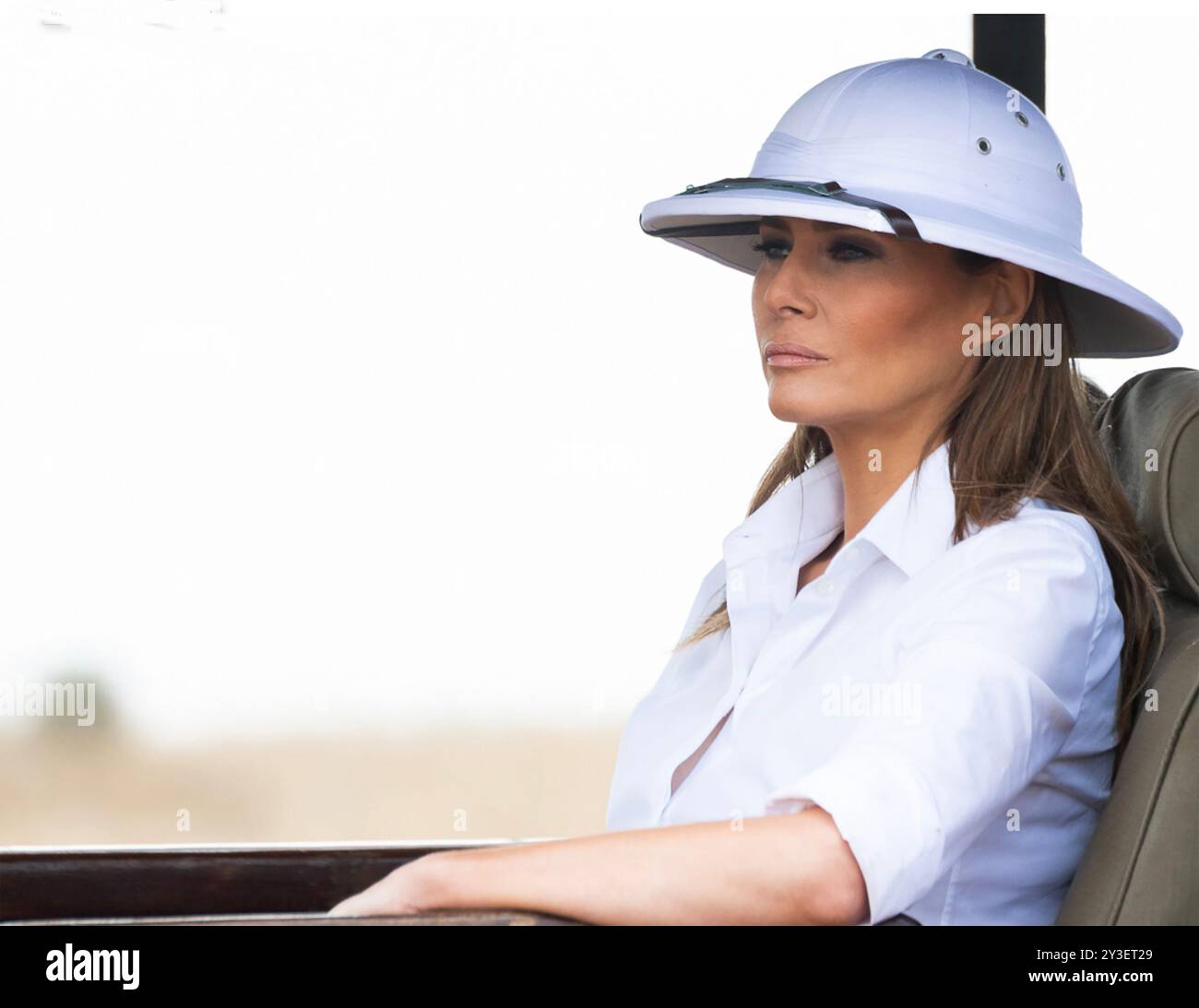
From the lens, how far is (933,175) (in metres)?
1.16

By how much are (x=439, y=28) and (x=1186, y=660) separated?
5.55 m

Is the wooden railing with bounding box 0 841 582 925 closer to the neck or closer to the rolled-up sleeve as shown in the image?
the neck

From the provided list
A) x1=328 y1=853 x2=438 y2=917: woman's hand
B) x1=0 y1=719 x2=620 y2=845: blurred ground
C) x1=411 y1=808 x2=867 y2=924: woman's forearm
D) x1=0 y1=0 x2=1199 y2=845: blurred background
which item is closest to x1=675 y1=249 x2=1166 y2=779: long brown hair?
x1=411 y1=808 x2=867 y2=924: woman's forearm

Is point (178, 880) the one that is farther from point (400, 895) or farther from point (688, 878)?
point (688, 878)

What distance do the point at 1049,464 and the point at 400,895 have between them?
0.66 meters

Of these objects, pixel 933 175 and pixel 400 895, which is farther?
pixel 933 175

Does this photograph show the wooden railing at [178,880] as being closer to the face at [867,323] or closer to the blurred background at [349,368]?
the face at [867,323]

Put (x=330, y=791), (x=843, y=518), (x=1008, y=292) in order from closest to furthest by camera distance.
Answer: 1. (x=1008, y=292)
2. (x=843, y=518)
3. (x=330, y=791)

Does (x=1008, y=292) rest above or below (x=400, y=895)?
above

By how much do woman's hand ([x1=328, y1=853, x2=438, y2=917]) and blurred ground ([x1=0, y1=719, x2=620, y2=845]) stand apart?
6.02 m

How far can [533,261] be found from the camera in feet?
19.0

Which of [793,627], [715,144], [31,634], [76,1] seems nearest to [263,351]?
[31,634]

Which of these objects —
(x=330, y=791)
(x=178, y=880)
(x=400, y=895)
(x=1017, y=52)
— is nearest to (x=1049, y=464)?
(x=400, y=895)
